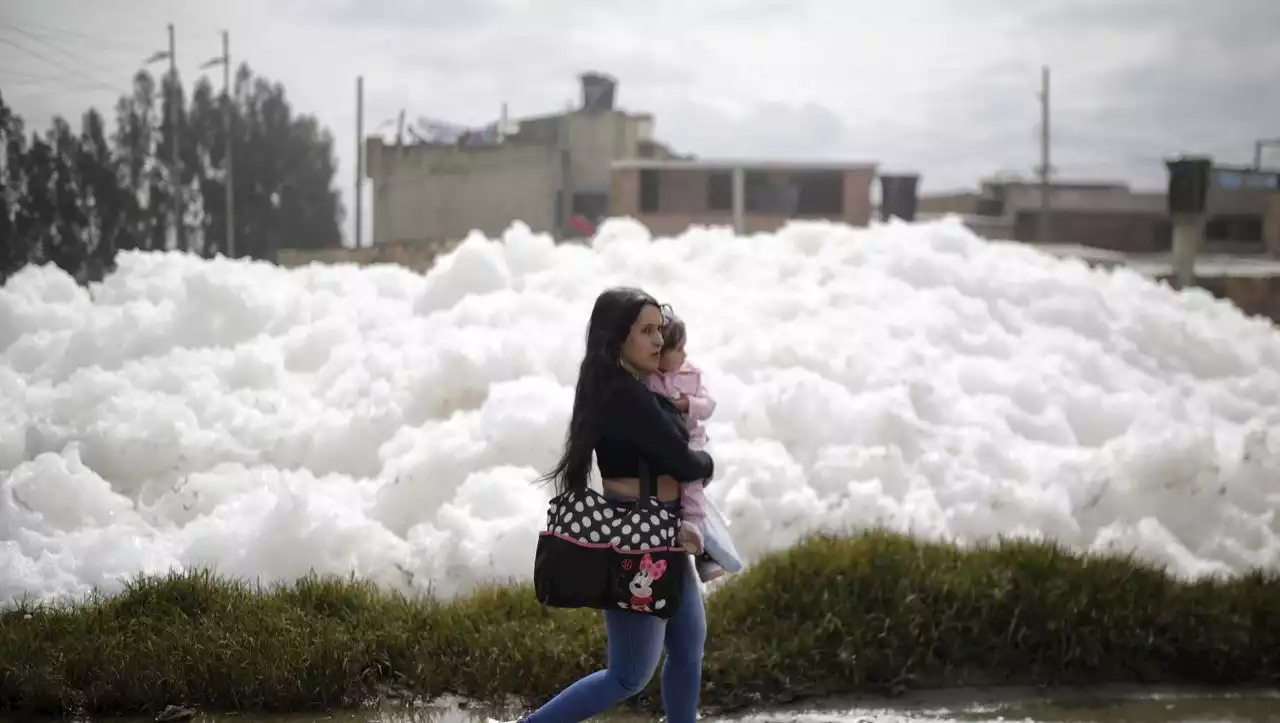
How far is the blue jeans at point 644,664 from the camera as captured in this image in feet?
9.86

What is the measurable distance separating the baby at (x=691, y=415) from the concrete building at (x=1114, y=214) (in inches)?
1095

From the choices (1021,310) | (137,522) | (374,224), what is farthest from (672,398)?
(374,224)

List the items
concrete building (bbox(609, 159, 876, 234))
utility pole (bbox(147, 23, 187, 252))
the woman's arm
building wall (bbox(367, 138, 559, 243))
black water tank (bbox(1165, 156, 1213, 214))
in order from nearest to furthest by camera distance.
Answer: the woman's arm, utility pole (bbox(147, 23, 187, 252)), black water tank (bbox(1165, 156, 1213, 214)), concrete building (bbox(609, 159, 876, 234)), building wall (bbox(367, 138, 559, 243))

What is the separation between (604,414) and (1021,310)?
5.13 metres

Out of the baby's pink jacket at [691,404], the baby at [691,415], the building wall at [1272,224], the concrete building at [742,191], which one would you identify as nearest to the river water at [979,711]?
the baby at [691,415]

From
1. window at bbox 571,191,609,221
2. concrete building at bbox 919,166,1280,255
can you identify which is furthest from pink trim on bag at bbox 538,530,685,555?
concrete building at bbox 919,166,1280,255

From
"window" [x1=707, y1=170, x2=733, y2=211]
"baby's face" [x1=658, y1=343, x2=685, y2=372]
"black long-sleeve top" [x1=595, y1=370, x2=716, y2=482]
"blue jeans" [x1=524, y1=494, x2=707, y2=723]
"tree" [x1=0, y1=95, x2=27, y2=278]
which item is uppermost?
"window" [x1=707, y1=170, x2=733, y2=211]

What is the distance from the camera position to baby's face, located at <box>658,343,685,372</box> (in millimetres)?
3121

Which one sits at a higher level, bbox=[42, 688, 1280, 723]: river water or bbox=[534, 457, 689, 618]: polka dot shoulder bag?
bbox=[534, 457, 689, 618]: polka dot shoulder bag

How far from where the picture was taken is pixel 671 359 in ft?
10.3

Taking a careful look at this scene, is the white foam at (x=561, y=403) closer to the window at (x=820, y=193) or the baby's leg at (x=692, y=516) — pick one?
the baby's leg at (x=692, y=516)

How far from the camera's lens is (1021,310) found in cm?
741

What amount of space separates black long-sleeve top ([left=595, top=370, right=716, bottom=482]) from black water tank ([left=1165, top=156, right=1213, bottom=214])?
30.6 feet

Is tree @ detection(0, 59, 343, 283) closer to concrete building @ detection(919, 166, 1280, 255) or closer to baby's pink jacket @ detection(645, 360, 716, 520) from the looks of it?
baby's pink jacket @ detection(645, 360, 716, 520)
